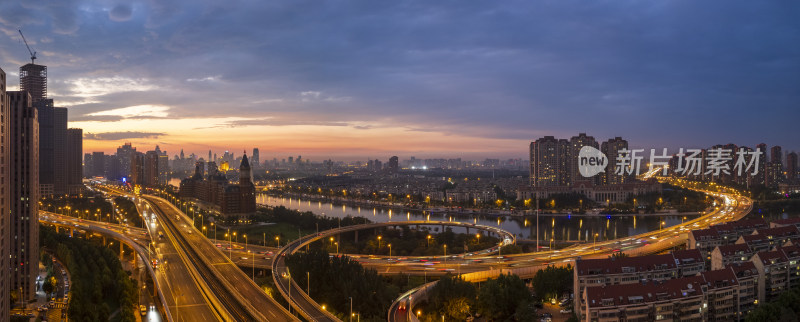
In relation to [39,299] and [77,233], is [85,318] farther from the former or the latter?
[77,233]

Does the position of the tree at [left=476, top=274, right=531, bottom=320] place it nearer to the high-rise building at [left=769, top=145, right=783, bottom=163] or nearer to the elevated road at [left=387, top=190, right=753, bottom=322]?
the elevated road at [left=387, top=190, right=753, bottom=322]

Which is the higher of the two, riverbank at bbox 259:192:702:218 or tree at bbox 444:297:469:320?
tree at bbox 444:297:469:320

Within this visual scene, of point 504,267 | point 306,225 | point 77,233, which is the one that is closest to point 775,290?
point 504,267

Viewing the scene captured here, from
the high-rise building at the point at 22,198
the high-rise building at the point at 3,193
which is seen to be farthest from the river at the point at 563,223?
the high-rise building at the point at 3,193

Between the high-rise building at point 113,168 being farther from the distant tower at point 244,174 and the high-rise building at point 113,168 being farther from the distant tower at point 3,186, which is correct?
the distant tower at point 3,186

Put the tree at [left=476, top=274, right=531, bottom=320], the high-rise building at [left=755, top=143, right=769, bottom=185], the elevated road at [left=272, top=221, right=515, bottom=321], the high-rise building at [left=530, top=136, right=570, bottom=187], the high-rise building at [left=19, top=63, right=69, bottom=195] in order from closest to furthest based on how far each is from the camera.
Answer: the elevated road at [left=272, top=221, right=515, bottom=321] → the tree at [left=476, top=274, right=531, bottom=320] → the high-rise building at [left=19, top=63, right=69, bottom=195] → the high-rise building at [left=755, top=143, right=769, bottom=185] → the high-rise building at [left=530, top=136, right=570, bottom=187]

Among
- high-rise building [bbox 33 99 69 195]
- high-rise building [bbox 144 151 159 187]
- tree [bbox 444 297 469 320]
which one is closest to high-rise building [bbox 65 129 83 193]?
high-rise building [bbox 33 99 69 195]
